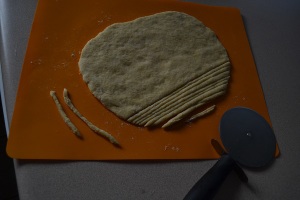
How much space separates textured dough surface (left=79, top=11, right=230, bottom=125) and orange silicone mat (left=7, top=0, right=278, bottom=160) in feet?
0.11

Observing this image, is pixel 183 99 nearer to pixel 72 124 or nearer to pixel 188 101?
pixel 188 101

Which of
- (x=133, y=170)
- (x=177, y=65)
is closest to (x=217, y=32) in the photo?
(x=177, y=65)

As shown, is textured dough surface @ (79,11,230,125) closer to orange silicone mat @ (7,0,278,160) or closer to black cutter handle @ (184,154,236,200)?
orange silicone mat @ (7,0,278,160)

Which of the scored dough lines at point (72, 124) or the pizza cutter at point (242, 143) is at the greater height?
the scored dough lines at point (72, 124)

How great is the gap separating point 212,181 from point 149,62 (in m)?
0.36

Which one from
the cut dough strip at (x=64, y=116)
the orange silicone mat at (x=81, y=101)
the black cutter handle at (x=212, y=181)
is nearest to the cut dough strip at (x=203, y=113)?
the orange silicone mat at (x=81, y=101)

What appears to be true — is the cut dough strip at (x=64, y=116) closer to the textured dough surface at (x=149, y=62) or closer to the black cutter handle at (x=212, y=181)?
the textured dough surface at (x=149, y=62)

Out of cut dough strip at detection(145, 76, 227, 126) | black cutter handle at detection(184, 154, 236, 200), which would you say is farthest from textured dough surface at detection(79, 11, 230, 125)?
black cutter handle at detection(184, 154, 236, 200)

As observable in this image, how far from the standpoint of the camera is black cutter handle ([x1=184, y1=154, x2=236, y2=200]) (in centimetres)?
58

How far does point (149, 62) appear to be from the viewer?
2.58 ft

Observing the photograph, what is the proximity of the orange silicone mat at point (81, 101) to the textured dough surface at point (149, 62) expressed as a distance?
0.03 meters

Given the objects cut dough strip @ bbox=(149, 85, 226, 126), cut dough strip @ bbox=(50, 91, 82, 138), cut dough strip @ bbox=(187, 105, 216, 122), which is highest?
cut dough strip @ bbox=(50, 91, 82, 138)

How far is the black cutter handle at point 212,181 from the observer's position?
0.58 metres

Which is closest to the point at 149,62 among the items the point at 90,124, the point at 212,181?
the point at 90,124
